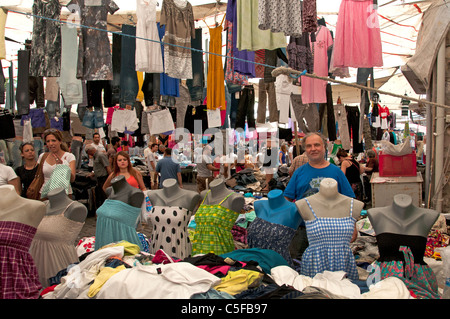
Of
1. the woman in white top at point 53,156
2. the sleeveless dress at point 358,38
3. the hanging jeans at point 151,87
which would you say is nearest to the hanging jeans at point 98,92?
the hanging jeans at point 151,87

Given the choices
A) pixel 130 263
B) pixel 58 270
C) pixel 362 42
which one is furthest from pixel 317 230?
pixel 362 42

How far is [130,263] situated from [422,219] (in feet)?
6.58

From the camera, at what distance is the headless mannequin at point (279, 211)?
10.3ft

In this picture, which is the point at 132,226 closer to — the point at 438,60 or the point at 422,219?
the point at 422,219

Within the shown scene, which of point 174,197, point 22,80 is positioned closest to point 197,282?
point 174,197

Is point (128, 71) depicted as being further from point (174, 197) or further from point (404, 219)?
point (404, 219)

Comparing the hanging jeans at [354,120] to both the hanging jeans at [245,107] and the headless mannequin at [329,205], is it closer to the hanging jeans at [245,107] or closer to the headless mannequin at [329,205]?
the hanging jeans at [245,107]

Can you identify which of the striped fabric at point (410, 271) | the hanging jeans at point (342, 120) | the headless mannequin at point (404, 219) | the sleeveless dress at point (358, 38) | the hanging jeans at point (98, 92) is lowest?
the striped fabric at point (410, 271)

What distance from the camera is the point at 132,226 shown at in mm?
3701

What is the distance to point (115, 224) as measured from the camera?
3596 millimetres

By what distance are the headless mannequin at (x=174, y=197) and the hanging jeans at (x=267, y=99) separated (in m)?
3.90

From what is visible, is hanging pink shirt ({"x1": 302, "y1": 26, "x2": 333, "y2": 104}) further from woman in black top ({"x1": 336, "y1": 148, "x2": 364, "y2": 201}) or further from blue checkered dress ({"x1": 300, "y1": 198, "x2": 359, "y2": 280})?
blue checkered dress ({"x1": 300, "y1": 198, "x2": 359, "y2": 280})

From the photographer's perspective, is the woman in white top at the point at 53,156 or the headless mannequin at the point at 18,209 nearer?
the headless mannequin at the point at 18,209

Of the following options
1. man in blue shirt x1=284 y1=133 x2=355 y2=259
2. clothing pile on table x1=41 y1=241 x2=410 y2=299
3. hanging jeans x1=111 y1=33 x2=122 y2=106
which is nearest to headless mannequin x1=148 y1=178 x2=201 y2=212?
clothing pile on table x1=41 y1=241 x2=410 y2=299
